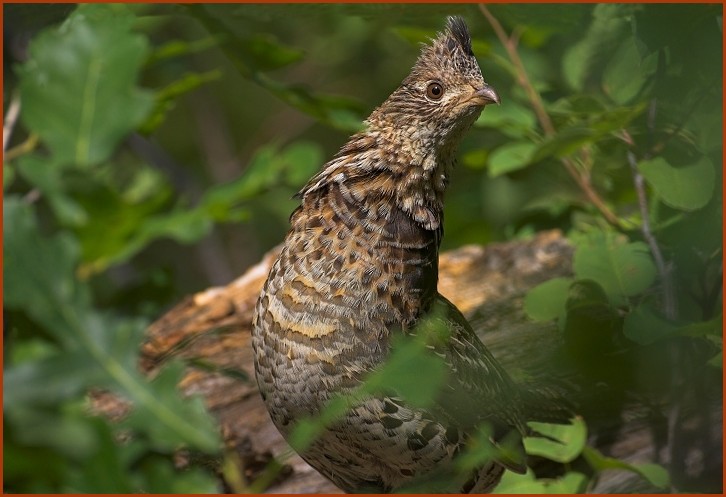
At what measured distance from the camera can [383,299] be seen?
250cm

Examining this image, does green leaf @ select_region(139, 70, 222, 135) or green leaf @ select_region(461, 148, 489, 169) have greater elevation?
green leaf @ select_region(139, 70, 222, 135)

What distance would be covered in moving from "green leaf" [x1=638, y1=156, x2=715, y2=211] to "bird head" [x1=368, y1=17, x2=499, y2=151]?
1.64ft

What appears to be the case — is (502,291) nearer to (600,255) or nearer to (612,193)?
(612,193)

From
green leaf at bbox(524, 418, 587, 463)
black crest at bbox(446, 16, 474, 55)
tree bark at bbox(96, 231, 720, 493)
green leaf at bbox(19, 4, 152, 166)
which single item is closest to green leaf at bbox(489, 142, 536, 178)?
tree bark at bbox(96, 231, 720, 493)

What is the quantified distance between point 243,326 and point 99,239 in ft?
7.31

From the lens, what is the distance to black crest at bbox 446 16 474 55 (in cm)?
267

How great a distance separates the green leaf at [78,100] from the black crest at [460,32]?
4.98 ft

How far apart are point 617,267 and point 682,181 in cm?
30

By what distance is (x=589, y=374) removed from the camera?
137 centimetres

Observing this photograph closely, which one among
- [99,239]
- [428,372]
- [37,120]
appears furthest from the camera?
[99,239]

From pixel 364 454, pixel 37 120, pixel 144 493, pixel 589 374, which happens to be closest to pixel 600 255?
pixel 364 454

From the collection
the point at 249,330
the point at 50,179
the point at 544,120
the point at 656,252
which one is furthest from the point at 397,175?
the point at 50,179

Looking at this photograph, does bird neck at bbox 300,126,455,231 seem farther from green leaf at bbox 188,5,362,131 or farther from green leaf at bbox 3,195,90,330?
green leaf at bbox 3,195,90,330

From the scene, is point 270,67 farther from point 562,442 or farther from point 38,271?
point 38,271
